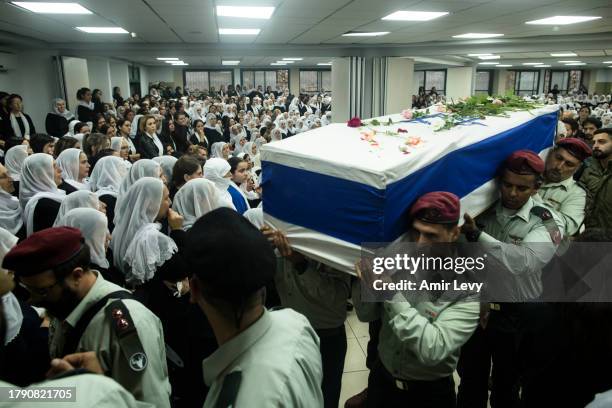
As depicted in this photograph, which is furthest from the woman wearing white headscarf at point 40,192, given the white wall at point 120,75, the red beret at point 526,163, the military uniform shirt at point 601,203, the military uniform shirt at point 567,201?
the white wall at point 120,75

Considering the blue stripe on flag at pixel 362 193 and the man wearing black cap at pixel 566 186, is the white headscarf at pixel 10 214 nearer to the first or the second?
the blue stripe on flag at pixel 362 193

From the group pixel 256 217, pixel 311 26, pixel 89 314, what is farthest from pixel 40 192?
pixel 311 26

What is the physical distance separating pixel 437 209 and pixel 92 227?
156 centimetres

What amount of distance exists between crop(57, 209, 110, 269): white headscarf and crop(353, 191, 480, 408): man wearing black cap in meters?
1.22

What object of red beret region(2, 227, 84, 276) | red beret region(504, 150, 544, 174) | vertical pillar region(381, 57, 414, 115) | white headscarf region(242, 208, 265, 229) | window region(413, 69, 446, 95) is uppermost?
window region(413, 69, 446, 95)

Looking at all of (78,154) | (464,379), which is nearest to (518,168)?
(464,379)

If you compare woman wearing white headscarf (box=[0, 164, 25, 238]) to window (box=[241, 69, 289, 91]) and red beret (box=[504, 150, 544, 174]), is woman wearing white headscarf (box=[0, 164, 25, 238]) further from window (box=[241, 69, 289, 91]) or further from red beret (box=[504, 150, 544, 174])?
window (box=[241, 69, 289, 91])

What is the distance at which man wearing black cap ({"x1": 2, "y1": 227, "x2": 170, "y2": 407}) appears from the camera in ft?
A: 4.34

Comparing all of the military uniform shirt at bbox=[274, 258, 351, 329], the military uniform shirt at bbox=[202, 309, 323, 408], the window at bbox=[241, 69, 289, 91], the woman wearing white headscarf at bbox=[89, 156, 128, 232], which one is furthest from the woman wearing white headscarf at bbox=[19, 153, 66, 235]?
the window at bbox=[241, 69, 289, 91]

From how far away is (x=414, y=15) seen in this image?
17.7 ft

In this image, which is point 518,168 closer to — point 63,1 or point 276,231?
point 276,231

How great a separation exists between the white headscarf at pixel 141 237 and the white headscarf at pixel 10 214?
1.25 metres

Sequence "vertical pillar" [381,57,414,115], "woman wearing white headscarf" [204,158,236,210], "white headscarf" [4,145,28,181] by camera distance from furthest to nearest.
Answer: "vertical pillar" [381,57,414,115] < "white headscarf" [4,145,28,181] < "woman wearing white headscarf" [204,158,236,210]

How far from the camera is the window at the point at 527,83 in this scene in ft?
79.1
